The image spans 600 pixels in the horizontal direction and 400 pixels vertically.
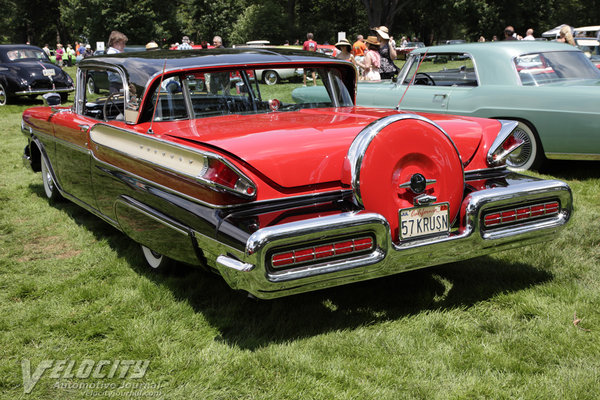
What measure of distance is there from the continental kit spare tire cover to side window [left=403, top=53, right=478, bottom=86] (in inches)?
162

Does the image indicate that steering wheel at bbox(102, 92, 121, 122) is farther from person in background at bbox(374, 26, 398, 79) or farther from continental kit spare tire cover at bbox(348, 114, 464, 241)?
person in background at bbox(374, 26, 398, 79)

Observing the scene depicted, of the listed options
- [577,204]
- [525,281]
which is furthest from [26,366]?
[577,204]

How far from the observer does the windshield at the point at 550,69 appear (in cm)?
673

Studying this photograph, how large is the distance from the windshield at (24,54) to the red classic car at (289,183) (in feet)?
40.8

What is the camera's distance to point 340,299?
3.58 m

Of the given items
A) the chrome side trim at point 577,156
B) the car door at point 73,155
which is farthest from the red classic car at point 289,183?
the chrome side trim at point 577,156

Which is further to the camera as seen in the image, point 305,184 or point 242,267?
point 305,184

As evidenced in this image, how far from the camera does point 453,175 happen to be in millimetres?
3213

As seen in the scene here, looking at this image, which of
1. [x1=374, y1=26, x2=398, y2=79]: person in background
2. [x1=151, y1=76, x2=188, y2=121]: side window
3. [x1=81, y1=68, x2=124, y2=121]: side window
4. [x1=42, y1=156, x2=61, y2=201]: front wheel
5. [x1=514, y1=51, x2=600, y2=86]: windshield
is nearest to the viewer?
[x1=151, y1=76, x2=188, y2=121]: side window

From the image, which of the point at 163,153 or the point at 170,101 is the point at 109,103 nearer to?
the point at 170,101

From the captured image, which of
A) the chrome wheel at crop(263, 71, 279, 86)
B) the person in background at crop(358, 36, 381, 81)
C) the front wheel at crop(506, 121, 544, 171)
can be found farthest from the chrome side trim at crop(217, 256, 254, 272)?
the person in background at crop(358, 36, 381, 81)

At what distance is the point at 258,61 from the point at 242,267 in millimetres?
1915

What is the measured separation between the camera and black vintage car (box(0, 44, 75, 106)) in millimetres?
13961

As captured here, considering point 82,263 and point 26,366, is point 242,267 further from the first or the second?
point 82,263
